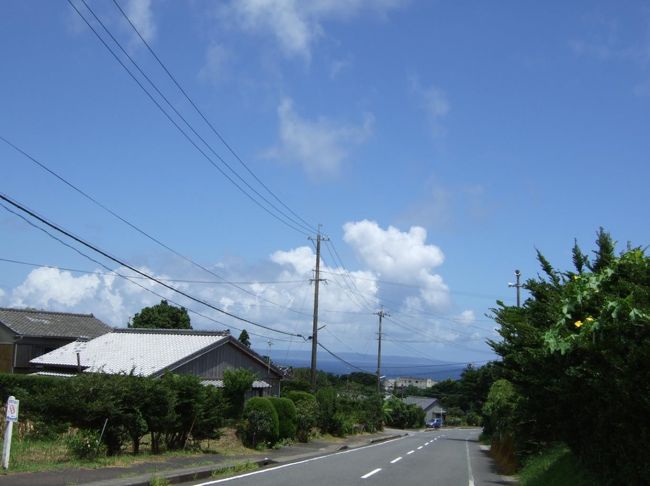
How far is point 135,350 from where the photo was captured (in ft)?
121

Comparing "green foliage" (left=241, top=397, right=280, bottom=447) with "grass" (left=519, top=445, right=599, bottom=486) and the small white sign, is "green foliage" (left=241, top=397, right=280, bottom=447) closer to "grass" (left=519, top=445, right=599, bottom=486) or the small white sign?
"grass" (left=519, top=445, right=599, bottom=486)

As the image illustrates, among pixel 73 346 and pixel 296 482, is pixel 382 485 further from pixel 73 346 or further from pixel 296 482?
pixel 73 346

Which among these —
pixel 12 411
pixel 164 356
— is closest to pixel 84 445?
pixel 12 411

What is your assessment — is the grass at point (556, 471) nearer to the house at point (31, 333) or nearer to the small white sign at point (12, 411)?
the small white sign at point (12, 411)

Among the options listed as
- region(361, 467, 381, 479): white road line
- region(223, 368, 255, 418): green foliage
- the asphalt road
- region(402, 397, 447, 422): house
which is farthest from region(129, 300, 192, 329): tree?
region(402, 397, 447, 422): house

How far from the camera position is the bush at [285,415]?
28641 millimetres

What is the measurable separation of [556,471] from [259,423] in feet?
47.3

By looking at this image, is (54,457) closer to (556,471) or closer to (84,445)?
(84,445)

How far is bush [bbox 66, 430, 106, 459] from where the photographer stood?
50.5 feet

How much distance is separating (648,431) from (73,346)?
37.6m

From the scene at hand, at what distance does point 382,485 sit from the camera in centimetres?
1530

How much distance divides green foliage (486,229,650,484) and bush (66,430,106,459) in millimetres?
10154

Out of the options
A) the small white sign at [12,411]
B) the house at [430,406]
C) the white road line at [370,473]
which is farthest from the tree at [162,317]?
the house at [430,406]

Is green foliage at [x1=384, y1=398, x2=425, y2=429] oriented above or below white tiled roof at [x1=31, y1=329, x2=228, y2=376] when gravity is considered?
below
